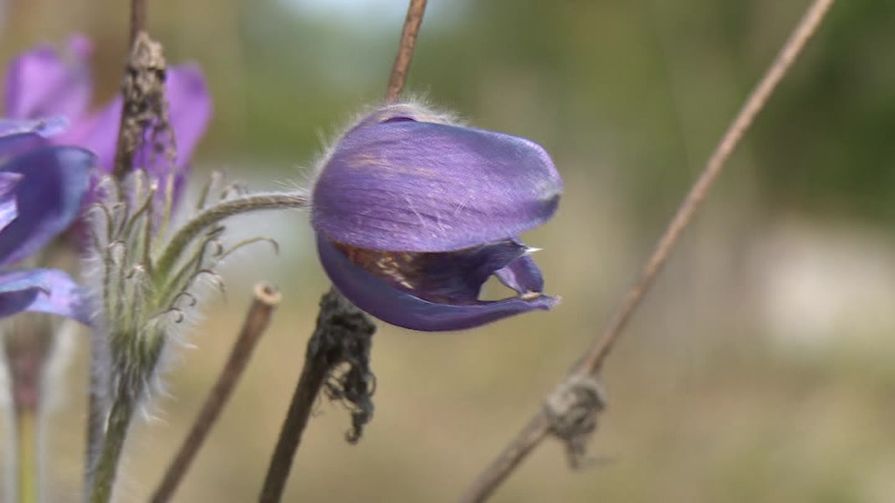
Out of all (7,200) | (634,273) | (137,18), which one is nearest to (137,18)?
(137,18)

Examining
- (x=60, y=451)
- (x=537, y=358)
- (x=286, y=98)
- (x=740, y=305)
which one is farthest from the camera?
(x=286, y=98)

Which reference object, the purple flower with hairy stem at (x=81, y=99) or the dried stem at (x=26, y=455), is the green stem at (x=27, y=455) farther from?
the purple flower with hairy stem at (x=81, y=99)

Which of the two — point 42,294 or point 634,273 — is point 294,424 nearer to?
point 42,294

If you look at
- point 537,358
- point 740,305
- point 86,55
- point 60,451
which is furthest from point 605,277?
point 86,55

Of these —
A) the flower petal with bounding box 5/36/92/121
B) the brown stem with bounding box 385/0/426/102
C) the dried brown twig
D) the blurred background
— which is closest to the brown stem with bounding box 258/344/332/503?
the dried brown twig

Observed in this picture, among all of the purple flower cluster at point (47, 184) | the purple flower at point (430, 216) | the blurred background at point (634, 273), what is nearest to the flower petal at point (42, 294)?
the purple flower cluster at point (47, 184)

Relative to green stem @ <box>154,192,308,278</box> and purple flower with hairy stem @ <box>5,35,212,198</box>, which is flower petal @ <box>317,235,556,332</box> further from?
purple flower with hairy stem @ <box>5,35,212,198</box>

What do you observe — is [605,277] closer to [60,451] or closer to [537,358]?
[537,358]
